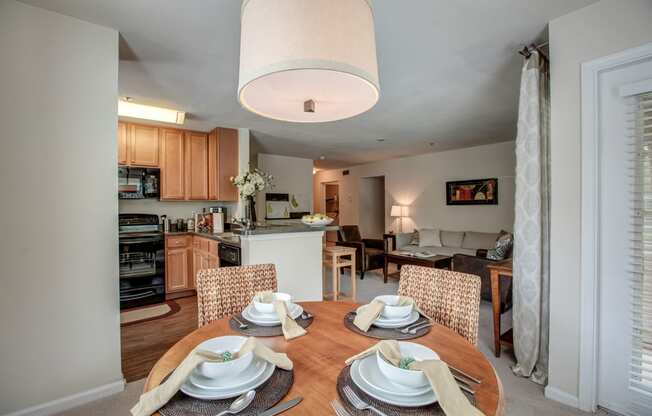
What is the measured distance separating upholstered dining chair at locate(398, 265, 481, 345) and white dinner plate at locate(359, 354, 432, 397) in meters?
0.71

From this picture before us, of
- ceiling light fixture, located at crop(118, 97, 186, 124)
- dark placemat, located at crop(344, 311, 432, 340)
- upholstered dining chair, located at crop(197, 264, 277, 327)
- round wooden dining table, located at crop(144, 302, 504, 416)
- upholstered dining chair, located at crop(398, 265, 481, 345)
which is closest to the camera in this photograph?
round wooden dining table, located at crop(144, 302, 504, 416)

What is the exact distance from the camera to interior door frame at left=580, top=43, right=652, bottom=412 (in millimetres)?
1731

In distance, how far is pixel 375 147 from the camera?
5676mm

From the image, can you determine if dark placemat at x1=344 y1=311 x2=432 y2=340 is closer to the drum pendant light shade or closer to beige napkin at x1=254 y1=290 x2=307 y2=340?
beige napkin at x1=254 y1=290 x2=307 y2=340

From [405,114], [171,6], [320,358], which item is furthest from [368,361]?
[405,114]

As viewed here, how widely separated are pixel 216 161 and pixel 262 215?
232 cm

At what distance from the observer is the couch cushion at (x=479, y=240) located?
5082mm

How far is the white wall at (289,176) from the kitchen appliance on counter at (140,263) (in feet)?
8.07

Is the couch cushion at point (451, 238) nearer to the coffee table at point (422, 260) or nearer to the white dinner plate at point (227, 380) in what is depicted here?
the coffee table at point (422, 260)

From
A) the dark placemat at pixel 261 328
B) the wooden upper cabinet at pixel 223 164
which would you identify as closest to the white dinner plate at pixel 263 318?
the dark placemat at pixel 261 328

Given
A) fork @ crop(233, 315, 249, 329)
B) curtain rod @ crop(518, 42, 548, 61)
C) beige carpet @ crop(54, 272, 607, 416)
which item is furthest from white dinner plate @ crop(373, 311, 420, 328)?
curtain rod @ crop(518, 42, 548, 61)

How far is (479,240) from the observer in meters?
5.25

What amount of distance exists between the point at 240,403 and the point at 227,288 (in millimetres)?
945

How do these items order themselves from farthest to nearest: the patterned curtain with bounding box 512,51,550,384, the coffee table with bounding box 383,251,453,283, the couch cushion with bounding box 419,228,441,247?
the couch cushion with bounding box 419,228,441,247 → the coffee table with bounding box 383,251,453,283 → the patterned curtain with bounding box 512,51,550,384
